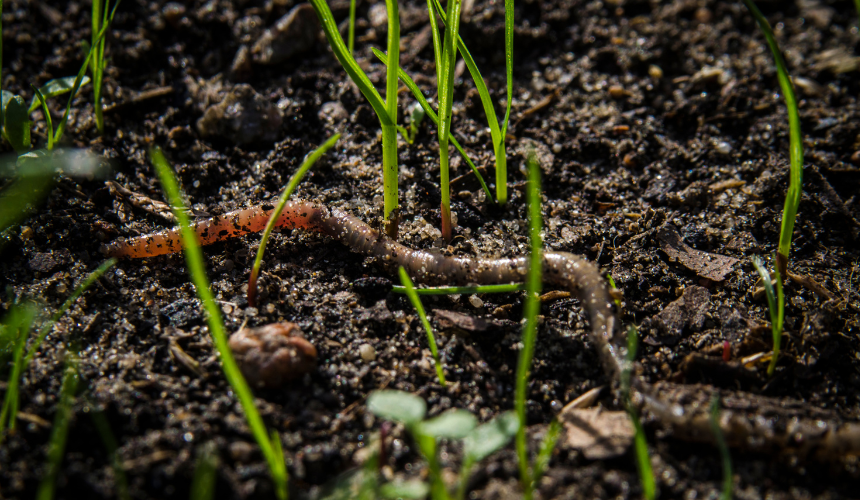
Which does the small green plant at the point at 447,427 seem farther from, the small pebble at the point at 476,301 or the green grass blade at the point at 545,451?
the small pebble at the point at 476,301

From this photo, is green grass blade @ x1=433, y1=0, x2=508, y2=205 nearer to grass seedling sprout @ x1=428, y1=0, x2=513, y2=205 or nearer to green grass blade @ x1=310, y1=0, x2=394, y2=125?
grass seedling sprout @ x1=428, y1=0, x2=513, y2=205

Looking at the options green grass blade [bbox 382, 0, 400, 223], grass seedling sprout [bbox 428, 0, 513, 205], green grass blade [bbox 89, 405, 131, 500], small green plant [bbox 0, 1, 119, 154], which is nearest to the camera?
green grass blade [bbox 89, 405, 131, 500]

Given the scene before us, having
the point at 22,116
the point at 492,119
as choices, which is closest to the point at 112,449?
the point at 492,119

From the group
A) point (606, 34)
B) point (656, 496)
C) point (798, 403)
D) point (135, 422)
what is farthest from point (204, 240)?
point (606, 34)

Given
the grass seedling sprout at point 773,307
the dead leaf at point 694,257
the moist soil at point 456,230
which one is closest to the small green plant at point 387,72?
the moist soil at point 456,230

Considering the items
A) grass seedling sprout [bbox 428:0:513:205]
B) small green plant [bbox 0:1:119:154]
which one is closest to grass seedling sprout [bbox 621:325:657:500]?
grass seedling sprout [bbox 428:0:513:205]

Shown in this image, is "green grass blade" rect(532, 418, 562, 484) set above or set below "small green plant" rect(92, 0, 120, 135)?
below

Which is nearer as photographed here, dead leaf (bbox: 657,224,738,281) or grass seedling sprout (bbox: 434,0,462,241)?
grass seedling sprout (bbox: 434,0,462,241)
